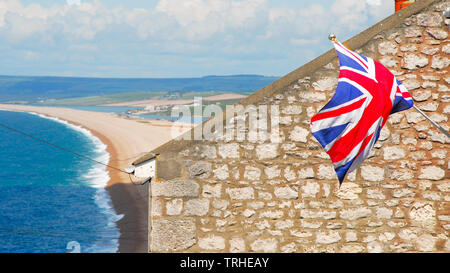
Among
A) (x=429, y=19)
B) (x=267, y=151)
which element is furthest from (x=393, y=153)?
(x=429, y=19)

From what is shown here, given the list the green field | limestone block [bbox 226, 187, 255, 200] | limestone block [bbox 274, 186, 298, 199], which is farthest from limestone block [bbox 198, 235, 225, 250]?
the green field

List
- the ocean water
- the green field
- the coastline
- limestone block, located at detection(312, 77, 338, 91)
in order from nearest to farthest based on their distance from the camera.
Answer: limestone block, located at detection(312, 77, 338, 91) → the coastline → the ocean water → the green field

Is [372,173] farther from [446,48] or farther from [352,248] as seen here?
[446,48]

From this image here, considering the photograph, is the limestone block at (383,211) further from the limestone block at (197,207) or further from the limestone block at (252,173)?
the limestone block at (197,207)

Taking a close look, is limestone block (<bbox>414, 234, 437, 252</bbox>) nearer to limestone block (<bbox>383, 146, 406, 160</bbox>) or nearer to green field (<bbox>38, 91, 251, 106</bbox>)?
limestone block (<bbox>383, 146, 406, 160</bbox>)

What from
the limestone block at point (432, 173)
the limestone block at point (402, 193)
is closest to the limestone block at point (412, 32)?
the limestone block at point (432, 173)

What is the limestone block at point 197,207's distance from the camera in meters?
6.85

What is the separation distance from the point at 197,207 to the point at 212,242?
1.61ft

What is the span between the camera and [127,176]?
143 feet

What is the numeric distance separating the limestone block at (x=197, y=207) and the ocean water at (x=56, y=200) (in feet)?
53.2

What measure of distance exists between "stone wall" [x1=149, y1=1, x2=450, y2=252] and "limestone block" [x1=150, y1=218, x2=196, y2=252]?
13mm

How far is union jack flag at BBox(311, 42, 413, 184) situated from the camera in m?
5.57

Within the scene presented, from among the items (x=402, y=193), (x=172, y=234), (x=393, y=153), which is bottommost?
(x=172, y=234)

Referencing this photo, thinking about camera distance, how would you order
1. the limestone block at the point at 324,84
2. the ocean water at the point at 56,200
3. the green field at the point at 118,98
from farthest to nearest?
the green field at the point at 118,98 < the ocean water at the point at 56,200 < the limestone block at the point at 324,84
